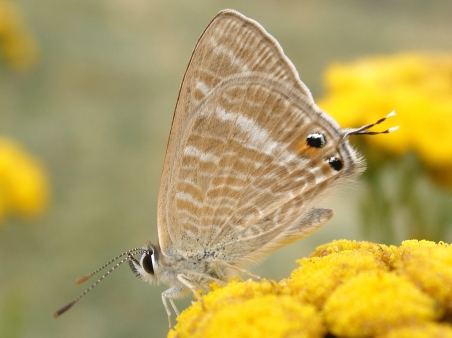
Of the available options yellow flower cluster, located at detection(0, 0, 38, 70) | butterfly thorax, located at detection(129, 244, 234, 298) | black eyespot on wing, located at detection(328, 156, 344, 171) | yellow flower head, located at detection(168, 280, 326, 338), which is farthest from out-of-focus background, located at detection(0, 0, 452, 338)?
Result: yellow flower head, located at detection(168, 280, 326, 338)

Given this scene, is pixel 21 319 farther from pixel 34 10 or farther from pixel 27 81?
pixel 34 10

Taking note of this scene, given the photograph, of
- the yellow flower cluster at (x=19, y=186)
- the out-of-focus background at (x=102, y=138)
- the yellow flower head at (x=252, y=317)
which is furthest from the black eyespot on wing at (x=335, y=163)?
the yellow flower cluster at (x=19, y=186)

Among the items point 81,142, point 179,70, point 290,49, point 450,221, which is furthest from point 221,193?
point 290,49

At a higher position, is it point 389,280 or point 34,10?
point 34,10

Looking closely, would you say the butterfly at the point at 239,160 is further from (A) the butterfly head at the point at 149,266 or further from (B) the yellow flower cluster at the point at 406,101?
(B) the yellow flower cluster at the point at 406,101

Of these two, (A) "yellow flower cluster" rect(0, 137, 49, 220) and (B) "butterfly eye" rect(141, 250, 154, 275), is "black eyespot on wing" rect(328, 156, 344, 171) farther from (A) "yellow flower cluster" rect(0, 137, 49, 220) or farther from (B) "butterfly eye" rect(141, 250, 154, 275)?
(A) "yellow flower cluster" rect(0, 137, 49, 220)

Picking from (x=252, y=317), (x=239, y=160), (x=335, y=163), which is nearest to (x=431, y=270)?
(x=252, y=317)

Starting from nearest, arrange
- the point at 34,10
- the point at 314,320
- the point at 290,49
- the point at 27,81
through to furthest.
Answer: the point at 314,320
the point at 27,81
the point at 34,10
the point at 290,49
